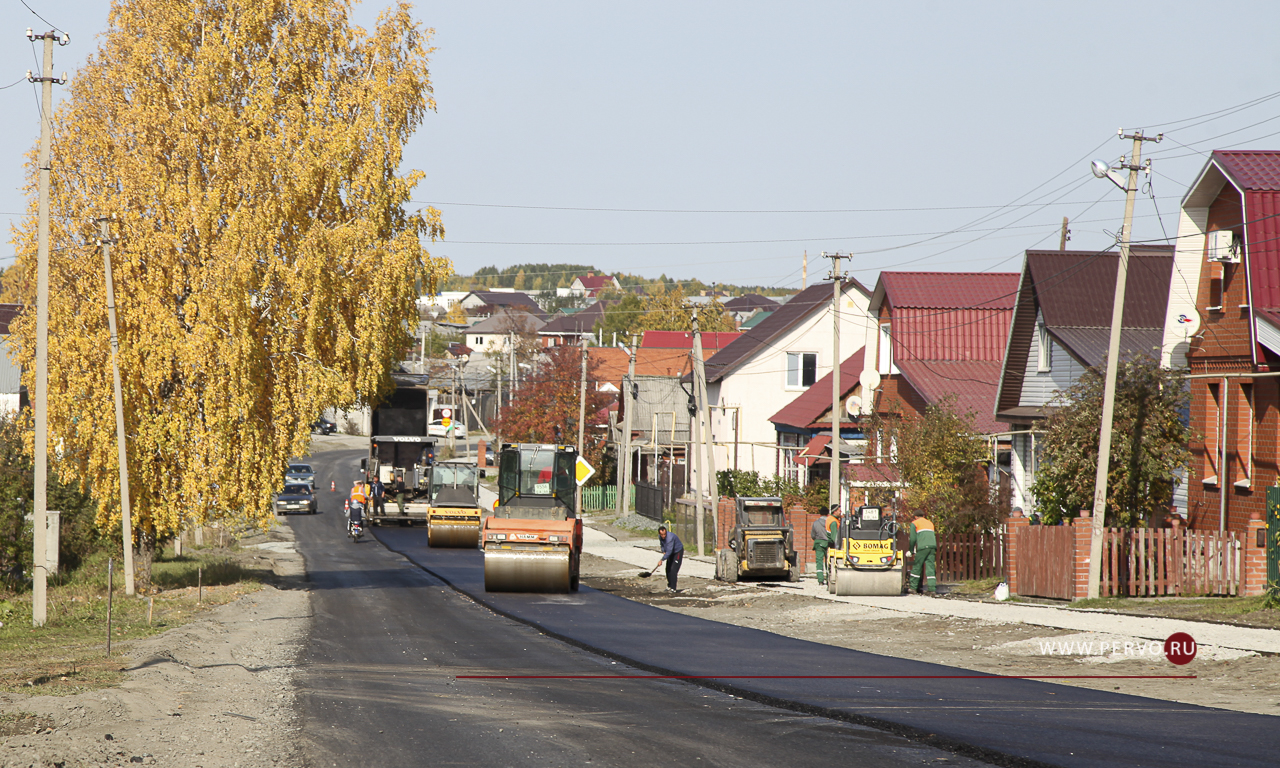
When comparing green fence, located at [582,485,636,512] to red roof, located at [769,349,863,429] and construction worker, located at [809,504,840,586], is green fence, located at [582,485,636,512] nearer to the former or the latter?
red roof, located at [769,349,863,429]

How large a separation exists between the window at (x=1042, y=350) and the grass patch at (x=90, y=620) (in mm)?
19774

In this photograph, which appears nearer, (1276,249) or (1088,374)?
(1276,249)

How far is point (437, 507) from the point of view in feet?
127

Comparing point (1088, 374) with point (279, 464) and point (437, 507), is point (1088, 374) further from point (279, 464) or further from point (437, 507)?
point (437, 507)

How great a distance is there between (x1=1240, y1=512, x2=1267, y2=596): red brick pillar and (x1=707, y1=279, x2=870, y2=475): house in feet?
103

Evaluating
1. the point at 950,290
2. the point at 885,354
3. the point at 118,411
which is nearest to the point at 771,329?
the point at 885,354

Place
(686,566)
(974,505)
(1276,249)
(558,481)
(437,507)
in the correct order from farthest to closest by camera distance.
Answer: (437,507) → (686,566) → (558,481) → (974,505) → (1276,249)

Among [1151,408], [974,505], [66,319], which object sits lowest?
[974,505]

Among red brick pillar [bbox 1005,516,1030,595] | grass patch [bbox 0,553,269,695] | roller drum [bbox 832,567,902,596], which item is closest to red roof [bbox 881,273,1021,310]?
red brick pillar [bbox 1005,516,1030,595]

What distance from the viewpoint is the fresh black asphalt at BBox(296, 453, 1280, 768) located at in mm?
9359

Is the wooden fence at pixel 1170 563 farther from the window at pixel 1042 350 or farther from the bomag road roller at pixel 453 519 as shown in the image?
the bomag road roller at pixel 453 519

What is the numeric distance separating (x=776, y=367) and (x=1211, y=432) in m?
30.4

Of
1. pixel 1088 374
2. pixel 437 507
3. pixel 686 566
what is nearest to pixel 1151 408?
pixel 1088 374

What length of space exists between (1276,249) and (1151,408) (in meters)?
3.54
